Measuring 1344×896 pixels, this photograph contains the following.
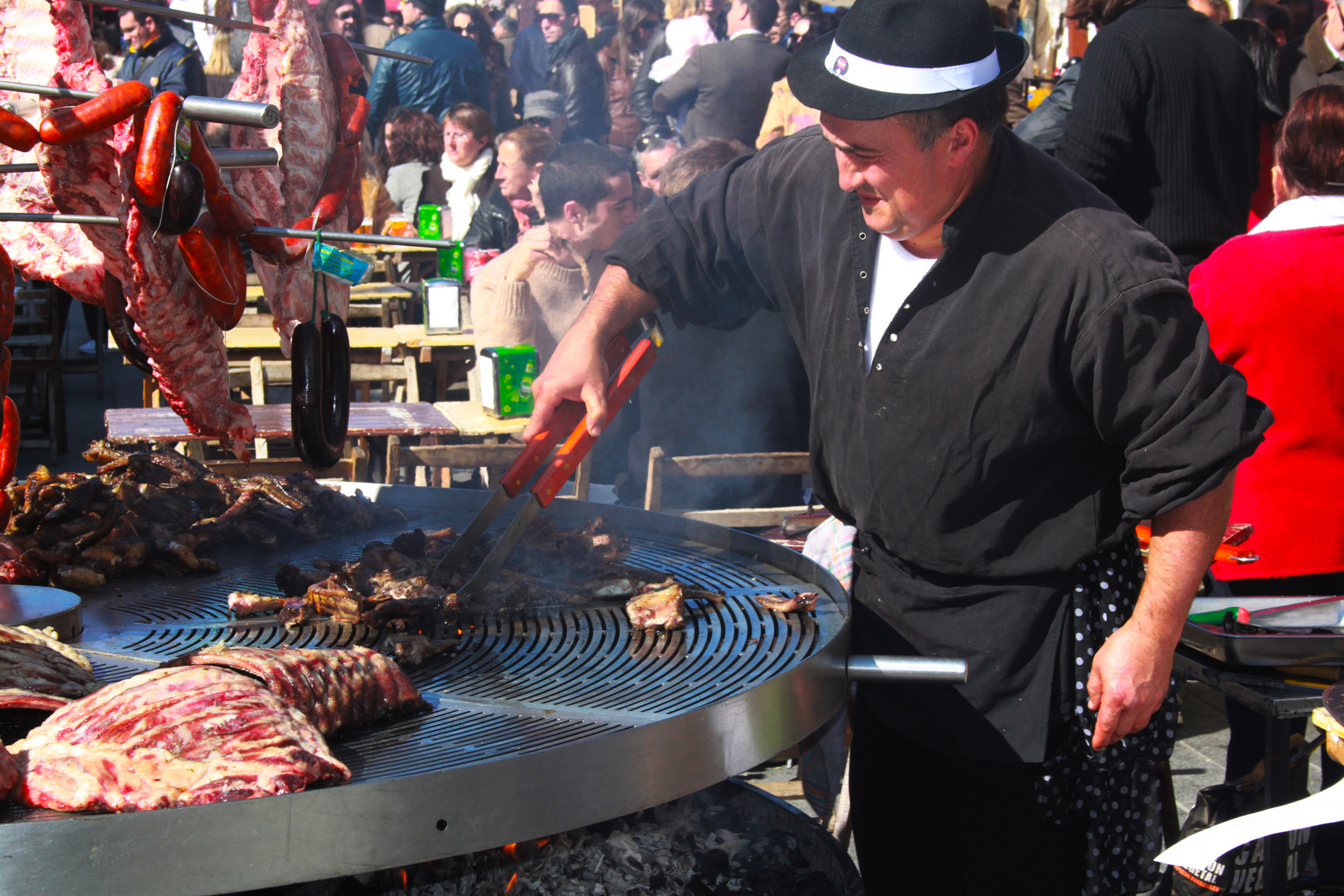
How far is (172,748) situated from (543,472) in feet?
3.40

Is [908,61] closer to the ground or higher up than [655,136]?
closer to the ground

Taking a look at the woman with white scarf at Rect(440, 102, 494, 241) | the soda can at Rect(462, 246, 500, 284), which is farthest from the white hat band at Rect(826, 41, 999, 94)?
the woman with white scarf at Rect(440, 102, 494, 241)

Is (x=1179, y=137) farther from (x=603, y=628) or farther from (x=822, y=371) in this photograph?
(x=603, y=628)

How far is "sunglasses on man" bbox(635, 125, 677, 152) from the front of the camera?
298 inches

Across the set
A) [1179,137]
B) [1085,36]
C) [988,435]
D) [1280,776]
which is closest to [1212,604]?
[1280,776]

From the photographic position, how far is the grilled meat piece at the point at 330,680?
1.75 meters

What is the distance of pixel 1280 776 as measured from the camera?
2898 millimetres

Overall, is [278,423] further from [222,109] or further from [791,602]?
[791,602]

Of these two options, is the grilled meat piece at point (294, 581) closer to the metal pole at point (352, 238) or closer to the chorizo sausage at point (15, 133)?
the metal pole at point (352, 238)

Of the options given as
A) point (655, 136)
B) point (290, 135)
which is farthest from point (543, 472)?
point (655, 136)

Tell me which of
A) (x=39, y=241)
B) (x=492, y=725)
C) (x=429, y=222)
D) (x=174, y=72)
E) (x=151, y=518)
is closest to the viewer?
(x=492, y=725)

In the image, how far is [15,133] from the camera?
1944 millimetres

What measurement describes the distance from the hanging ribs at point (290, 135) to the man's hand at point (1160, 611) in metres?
2.17

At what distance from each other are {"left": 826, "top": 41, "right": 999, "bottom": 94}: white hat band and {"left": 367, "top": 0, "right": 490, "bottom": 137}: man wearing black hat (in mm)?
9103
